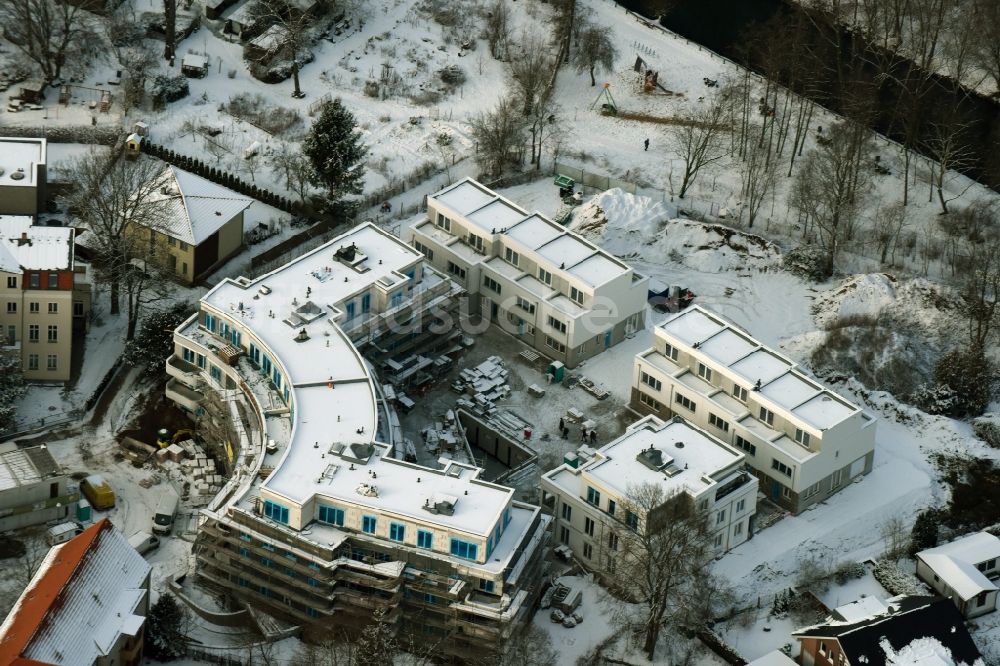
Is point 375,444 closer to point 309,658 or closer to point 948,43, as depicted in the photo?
point 309,658

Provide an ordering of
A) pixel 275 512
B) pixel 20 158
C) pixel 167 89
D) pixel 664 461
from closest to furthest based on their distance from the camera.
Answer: pixel 275 512
pixel 664 461
pixel 20 158
pixel 167 89

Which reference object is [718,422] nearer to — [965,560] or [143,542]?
[965,560]

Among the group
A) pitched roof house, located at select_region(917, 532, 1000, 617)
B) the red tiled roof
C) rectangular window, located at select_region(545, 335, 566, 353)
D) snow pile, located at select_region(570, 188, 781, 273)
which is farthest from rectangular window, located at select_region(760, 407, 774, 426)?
the red tiled roof

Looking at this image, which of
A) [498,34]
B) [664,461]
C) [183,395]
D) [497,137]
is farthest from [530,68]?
[664,461]

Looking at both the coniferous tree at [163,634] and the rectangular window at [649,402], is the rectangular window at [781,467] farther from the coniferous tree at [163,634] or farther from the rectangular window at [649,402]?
the coniferous tree at [163,634]

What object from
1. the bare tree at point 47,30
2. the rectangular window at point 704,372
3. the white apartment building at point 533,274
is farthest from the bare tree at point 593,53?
the rectangular window at point 704,372

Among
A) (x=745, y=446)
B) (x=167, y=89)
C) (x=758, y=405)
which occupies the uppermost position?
(x=758, y=405)

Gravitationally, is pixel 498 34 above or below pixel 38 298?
above
